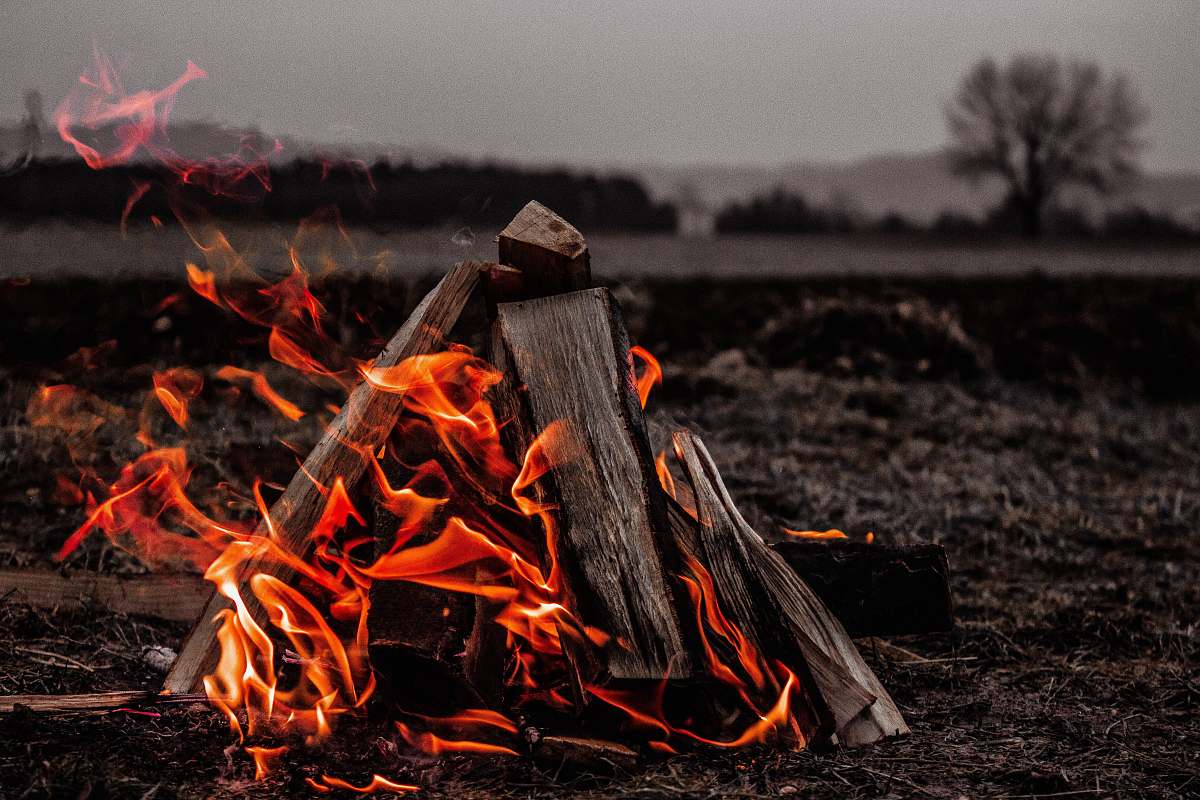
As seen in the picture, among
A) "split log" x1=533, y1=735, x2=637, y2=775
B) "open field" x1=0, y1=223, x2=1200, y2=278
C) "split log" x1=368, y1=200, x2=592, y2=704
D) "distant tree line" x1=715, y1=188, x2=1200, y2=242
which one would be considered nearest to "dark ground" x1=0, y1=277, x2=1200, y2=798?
"split log" x1=533, y1=735, x2=637, y2=775

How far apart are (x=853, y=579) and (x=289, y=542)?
1.84 m

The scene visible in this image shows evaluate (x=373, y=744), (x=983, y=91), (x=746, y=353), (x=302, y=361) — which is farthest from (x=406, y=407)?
(x=983, y=91)

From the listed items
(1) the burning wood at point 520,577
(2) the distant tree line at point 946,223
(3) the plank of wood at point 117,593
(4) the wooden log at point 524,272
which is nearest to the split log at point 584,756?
(1) the burning wood at point 520,577

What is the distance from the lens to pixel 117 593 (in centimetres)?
375

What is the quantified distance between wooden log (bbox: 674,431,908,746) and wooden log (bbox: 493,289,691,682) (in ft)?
0.63

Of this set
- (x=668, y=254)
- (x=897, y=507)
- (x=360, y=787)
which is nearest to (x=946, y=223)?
(x=668, y=254)

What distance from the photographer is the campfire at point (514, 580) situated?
8.50 feet

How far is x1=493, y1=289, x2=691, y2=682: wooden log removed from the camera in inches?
99.3

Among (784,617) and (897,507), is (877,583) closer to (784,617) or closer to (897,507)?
(784,617)

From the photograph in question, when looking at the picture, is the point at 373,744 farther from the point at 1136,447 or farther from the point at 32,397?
the point at 1136,447

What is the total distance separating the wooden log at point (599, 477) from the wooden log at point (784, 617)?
0.63 feet

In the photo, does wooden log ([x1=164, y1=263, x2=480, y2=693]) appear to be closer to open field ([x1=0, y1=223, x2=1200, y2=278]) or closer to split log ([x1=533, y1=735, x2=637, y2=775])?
open field ([x1=0, y1=223, x2=1200, y2=278])

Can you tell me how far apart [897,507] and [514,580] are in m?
3.45

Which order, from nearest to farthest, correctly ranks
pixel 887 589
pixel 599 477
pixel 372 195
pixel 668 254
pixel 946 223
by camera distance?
pixel 599 477 < pixel 887 589 < pixel 372 195 < pixel 668 254 < pixel 946 223
